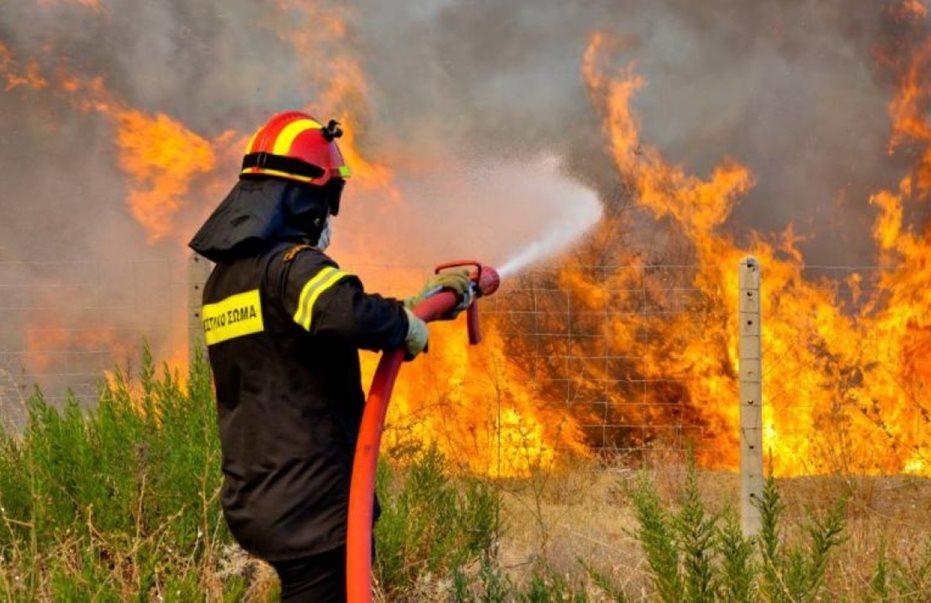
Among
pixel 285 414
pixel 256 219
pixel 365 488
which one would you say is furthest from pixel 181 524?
pixel 256 219

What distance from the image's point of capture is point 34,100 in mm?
10000

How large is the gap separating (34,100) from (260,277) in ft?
28.5

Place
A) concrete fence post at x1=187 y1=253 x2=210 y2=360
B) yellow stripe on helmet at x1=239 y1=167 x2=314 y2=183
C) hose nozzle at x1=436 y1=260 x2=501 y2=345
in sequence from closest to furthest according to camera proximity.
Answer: yellow stripe on helmet at x1=239 y1=167 x2=314 y2=183, hose nozzle at x1=436 y1=260 x2=501 y2=345, concrete fence post at x1=187 y1=253 x2=210 y2=360

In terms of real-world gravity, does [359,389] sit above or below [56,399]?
below

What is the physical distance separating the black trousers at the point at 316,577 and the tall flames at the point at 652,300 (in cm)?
486

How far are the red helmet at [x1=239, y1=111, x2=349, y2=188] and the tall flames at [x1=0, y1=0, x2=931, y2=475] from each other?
497 cm

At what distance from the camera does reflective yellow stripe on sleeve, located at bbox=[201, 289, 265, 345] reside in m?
2.56

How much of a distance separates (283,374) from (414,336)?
37 centimetres

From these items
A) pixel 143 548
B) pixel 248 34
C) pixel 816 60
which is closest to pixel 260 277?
pixel 143 548

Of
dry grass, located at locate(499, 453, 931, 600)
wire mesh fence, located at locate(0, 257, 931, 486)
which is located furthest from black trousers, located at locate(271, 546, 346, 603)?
wire mesh fence, located at locate(0, 257, 931, 486)

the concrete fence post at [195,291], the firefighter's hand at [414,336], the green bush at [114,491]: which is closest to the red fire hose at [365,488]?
the firefighter's hand at [414,336]

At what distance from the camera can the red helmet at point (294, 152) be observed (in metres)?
2.66

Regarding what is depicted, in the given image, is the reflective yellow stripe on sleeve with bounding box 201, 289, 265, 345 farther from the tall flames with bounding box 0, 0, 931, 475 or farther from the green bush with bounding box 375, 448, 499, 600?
the tall flames with bounding box 0, 0, 931, 475

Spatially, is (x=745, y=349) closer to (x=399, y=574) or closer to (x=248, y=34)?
(x=399, y=574)
